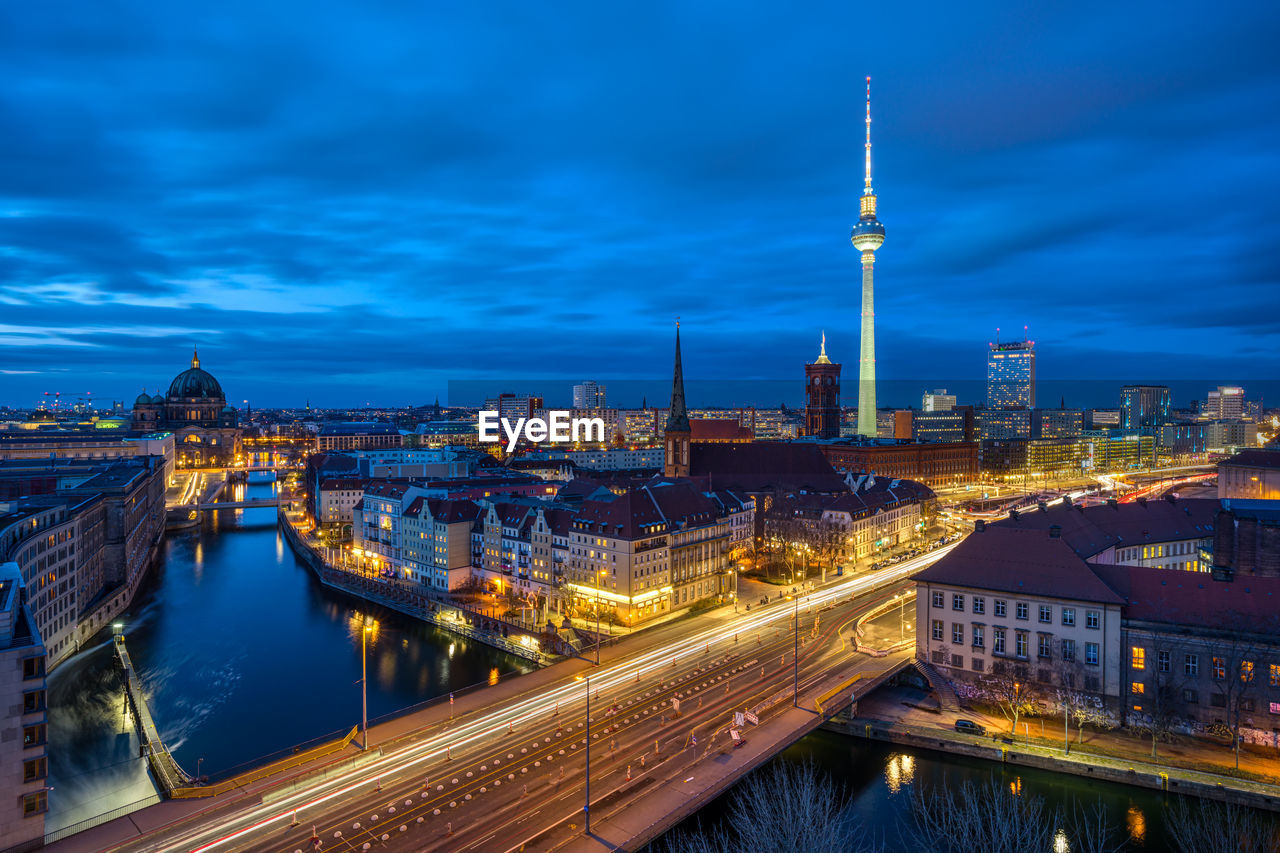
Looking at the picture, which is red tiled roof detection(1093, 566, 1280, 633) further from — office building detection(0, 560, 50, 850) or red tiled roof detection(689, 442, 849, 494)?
red tiled roof detection(689, 442, 849, 494)

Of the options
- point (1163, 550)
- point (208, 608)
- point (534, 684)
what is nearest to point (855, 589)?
point (1163, 550)

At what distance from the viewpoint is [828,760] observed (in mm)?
40562

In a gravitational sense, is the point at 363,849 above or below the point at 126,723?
above

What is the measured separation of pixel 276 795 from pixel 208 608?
49057 millimetres

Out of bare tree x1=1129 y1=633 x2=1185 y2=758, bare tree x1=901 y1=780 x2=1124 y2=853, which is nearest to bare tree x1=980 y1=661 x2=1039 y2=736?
bare tree x1=1129 y1=633 x2=1185 y2=758

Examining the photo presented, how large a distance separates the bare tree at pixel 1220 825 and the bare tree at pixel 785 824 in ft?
38.2

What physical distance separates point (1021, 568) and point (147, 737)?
5225 cm

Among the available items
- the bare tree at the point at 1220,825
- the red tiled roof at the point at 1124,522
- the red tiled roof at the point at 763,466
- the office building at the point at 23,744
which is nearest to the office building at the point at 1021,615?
the red tiled roof at the point at 1124,522

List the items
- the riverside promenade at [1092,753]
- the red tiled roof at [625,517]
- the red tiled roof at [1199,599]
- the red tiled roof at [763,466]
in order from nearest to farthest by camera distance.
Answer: the riverside promenade at [1092,753] → the red tiled roof at [1199,599] → the red tiled roof at [625,517] → the red tiled roof at [763,466]

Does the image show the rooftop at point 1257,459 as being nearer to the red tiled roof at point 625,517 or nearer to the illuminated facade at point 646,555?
the illuminated facade at point 646,555

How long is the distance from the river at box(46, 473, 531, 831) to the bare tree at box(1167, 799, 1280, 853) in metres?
39.2

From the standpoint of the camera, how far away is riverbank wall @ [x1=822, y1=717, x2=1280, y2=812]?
112ft

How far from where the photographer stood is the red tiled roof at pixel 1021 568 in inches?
1681

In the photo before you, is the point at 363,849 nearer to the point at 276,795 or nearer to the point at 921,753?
the point at 276,795
